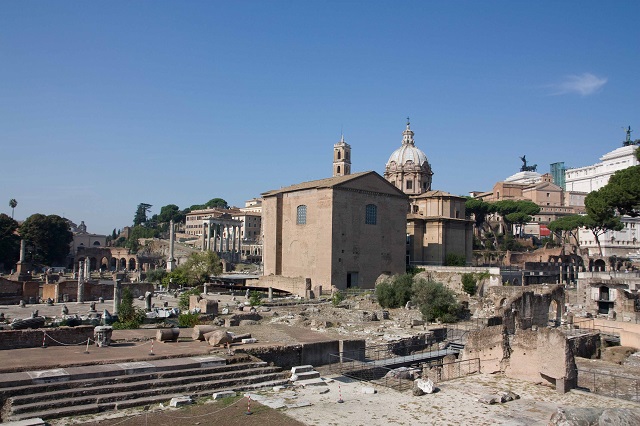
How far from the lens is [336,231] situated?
4447 centimetres

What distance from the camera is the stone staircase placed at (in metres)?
10.3

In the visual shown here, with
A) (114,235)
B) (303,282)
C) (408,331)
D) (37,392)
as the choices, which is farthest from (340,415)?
(114,235)

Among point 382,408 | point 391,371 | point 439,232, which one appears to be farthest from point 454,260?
point 382,408

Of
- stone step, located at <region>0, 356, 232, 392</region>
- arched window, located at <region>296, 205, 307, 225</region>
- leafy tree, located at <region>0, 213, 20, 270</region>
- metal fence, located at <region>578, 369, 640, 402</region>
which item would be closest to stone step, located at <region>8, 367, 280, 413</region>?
stone step, located at <region>0, 356, 232, 392</region>

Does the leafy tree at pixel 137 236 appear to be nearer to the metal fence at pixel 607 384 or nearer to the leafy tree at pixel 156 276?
the leafy tree at pixel 156 276

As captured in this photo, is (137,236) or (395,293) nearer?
(395,293)

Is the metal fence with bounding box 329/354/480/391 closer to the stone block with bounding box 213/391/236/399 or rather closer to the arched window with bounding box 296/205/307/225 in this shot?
the stone block with bounding box 213/391/236/399

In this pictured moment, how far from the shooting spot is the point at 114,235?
127 metres

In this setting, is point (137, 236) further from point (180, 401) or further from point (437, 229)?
point (180, 401)

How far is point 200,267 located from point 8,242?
34.8 meters

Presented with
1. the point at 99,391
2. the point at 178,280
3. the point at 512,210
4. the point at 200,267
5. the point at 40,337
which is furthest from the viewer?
the point at 512,210

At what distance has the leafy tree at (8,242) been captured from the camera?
66.1 metres

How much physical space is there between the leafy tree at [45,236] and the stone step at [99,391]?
222 feet

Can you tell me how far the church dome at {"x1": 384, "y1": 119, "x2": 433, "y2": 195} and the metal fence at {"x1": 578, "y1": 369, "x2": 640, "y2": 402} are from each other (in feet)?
166
